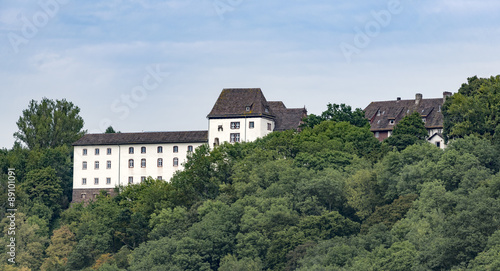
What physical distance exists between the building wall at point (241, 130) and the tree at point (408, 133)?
13.5m

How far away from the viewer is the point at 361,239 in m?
82.9

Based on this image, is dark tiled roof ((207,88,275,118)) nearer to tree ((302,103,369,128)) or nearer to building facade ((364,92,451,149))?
tree ((302,103,369,128))

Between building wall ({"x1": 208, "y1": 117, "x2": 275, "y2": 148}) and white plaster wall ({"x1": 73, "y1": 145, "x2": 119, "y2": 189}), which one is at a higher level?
building wall ({"x1": 208, "y1": 117, "x2": 275, "y2": 148})

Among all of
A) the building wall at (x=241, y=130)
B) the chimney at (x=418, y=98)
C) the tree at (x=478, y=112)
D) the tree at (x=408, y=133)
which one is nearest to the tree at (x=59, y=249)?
the building wall at (x=241, y=130)

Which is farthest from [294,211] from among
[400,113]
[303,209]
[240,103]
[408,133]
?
[400,113]

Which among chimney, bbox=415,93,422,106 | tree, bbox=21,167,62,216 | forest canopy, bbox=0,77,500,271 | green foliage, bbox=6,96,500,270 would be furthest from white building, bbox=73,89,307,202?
chimney, bbox=415,93,422,106

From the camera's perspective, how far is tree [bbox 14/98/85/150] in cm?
13025

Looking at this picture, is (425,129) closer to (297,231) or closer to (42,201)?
(297,231)

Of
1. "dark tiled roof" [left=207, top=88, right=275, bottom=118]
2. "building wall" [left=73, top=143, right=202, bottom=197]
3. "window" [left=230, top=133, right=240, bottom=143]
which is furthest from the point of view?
"building wall" [left=73, top=143, right=202, bottom=197]

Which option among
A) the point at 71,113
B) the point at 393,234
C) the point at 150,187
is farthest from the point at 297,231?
the point at 71,113

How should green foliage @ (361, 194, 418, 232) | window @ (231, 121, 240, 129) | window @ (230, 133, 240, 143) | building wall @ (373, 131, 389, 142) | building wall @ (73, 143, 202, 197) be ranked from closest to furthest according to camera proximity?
1. green foliage @ (361, 194, 418, 232)
2. window @ (230, 133, 240, 143)
3. window @ (231, 121, 240, 129)
4. building wall @ (73, 143, 202, 197)
5. building wall @ (373, 131, 389, 142)

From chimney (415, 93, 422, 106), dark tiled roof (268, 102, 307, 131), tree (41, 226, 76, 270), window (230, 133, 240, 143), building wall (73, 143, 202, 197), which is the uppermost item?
Answer: chimney (415, 93, 422, 106)

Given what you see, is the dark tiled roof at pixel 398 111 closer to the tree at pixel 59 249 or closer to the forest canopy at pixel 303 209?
the forest canopy at pixel 303 209

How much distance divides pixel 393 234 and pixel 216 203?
2034 centimetres
